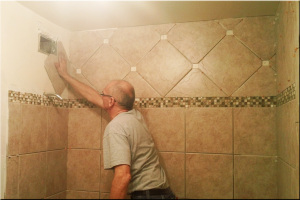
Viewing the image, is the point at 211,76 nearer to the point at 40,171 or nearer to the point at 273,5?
the point at 273,5

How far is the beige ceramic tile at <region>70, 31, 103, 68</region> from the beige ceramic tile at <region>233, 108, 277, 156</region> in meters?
1.16

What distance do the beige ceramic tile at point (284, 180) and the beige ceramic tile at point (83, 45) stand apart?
152 cm

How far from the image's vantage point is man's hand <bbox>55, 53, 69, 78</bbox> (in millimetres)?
1886

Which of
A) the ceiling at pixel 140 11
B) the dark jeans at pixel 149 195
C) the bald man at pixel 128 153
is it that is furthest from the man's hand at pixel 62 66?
the dark jeans at pixel 149 195

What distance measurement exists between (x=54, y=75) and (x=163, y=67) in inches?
31.2

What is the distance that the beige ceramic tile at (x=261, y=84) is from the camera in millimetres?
1736

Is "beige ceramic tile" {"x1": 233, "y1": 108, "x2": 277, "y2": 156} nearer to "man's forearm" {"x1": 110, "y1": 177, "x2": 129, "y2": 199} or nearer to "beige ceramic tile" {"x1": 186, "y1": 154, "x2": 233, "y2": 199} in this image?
"beige ceramic tile" {"x1": 186, "y1": 154, "x2": 233, "y2": 199}

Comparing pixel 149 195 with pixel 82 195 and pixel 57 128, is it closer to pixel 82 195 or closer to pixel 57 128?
pixel 82 195

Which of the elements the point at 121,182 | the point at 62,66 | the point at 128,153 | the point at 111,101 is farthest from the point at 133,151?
the point at 62,66

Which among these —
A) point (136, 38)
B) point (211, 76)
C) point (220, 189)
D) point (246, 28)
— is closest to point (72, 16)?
point (136, 38)

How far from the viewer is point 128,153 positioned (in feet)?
4.66

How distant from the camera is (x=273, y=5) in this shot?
5.25 feet

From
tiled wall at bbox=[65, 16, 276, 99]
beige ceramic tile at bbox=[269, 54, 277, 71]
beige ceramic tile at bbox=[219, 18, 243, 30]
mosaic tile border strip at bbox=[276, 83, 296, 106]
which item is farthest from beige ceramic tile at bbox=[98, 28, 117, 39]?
mosaic tile border strip at bbox=[276, 83, 296, 106]

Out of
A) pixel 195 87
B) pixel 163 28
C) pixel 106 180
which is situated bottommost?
pixel 106 180
